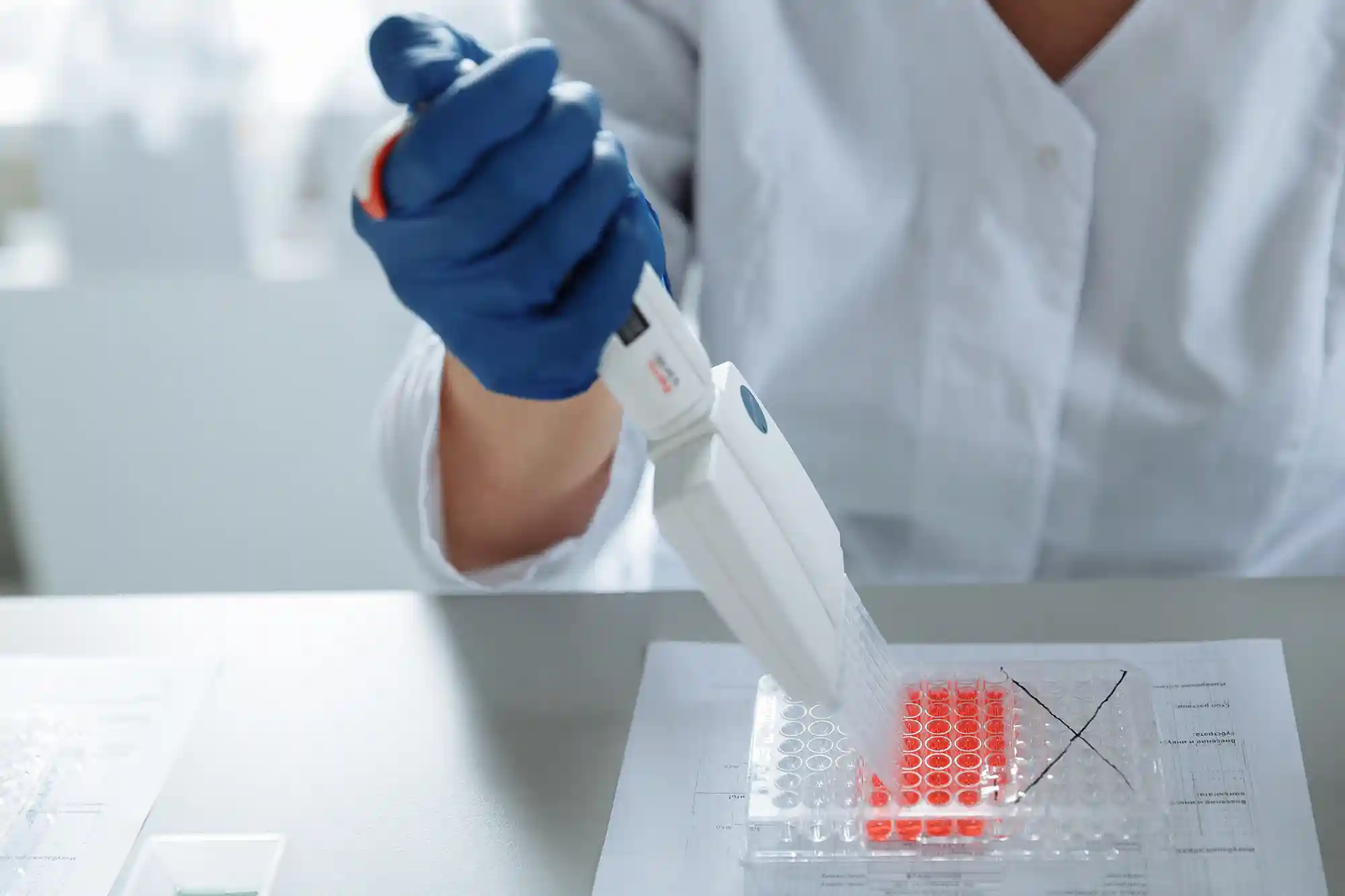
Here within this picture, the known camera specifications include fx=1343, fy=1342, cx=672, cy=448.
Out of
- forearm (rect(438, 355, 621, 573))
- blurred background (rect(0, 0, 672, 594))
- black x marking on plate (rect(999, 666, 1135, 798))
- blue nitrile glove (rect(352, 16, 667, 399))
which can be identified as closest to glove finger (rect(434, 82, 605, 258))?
blue nitrile glove (rect(352, 16, 667, 399))

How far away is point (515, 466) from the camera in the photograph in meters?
0.69

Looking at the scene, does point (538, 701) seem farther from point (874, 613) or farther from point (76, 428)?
point (76, 428)

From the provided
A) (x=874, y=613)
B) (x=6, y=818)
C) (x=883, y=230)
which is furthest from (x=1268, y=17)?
(x=6, y=818)

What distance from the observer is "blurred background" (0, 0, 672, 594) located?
1.17 m

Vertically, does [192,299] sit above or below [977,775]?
below

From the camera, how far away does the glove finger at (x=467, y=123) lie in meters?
0.44

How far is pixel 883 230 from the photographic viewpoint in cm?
73

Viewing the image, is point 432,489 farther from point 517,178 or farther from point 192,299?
point 192,299

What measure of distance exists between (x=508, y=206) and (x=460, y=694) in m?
0.25

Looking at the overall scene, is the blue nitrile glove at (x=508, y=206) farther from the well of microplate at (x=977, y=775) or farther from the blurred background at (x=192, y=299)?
the blurred background at (x=192, y=299)

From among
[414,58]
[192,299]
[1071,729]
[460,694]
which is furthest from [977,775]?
[192,299]

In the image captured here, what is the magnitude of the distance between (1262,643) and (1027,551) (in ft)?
0.58

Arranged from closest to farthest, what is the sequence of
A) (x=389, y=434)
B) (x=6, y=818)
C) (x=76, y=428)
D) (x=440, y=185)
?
(x=440, y=185), (x=6, y=818), (x=389, y=434), (x=76, y=428)

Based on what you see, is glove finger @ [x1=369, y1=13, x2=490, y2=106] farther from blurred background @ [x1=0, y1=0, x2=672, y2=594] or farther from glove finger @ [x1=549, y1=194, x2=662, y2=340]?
blurred background @ [x1=0, y1=0, x2=672, y2=594]
